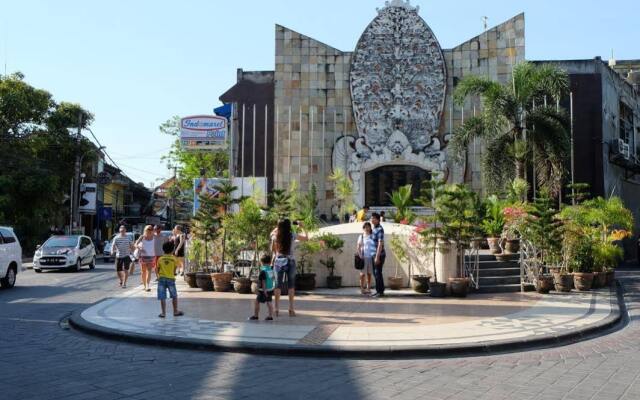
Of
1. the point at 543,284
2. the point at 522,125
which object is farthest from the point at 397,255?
the point at 522,125

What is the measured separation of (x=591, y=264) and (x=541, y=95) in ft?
30.7

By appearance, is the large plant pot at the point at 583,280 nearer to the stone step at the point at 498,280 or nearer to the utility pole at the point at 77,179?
the stone step at the point at 498,280

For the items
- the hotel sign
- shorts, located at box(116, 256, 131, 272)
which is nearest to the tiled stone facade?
the hotel sign

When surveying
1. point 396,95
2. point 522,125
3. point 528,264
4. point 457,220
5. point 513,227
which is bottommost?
point 528,264

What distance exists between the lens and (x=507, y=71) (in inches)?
1075

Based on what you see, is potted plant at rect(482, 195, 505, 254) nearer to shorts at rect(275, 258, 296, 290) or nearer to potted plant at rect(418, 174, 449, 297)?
potted plant at rect(418, 174, 449, 297)

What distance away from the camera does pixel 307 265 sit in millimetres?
15281

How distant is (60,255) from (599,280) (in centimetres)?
1954

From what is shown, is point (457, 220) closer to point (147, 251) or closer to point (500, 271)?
point (500, 271)

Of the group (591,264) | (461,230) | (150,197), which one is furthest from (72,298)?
(150,197)

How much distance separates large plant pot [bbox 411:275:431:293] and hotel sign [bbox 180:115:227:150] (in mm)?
9872

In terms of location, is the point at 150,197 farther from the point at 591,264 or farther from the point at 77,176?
the point at 591,264

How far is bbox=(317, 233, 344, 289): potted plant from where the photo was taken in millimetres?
15359

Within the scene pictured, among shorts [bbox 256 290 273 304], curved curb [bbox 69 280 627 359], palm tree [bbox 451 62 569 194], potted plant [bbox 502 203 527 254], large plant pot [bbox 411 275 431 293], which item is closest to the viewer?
curved curb [bbox 69 280 627 359]
